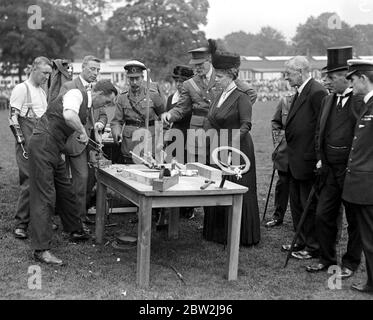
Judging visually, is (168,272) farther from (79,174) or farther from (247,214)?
(79,174)

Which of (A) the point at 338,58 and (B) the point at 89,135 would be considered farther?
(B) the point at 89,135

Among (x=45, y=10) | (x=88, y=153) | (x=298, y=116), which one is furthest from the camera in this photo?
(x=45, y=10)

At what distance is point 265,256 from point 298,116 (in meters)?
1.55

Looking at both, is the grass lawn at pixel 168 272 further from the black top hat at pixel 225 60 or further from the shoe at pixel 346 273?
the black top hat at pixel 225 60

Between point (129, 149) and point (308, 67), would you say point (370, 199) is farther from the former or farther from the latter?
point (129, 149)

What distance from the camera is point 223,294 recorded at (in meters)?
5.02

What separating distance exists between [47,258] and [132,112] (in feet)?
7.84

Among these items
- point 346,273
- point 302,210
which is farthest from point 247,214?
point 346,273

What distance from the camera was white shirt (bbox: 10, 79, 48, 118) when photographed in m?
6.64

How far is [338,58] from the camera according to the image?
5.59m

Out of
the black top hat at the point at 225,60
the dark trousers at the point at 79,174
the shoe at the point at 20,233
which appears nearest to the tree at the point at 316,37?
the black top hat at the point at 225,60

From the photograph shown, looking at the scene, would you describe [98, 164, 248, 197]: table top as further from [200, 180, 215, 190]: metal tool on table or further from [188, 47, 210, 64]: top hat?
[188, 47, 210, 64]: top hat
